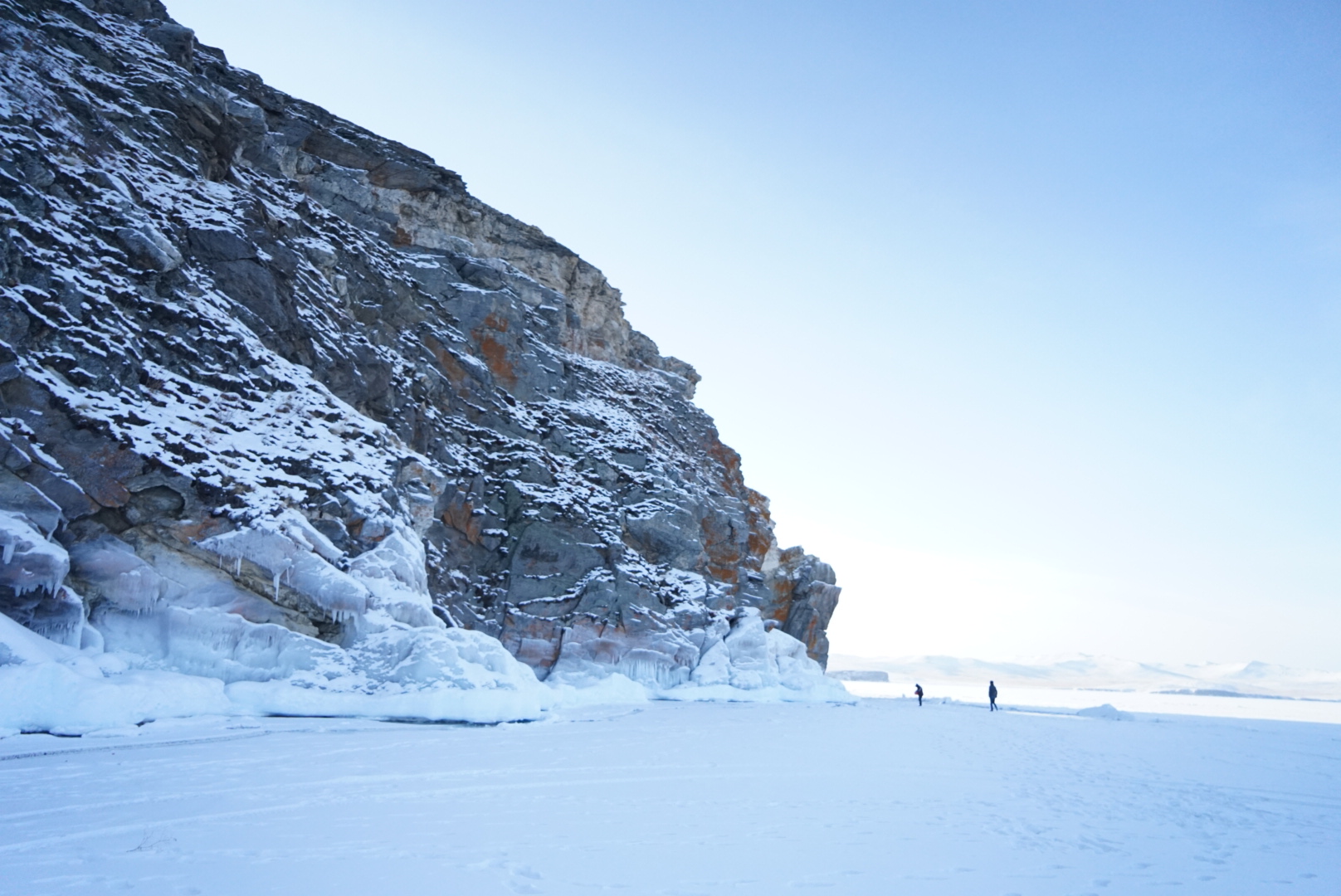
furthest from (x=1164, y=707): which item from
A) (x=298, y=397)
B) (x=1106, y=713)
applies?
(x=298, y=397)

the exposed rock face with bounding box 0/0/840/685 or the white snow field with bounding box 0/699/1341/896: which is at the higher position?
the exposed rock face with bounding box 0/0/840/685

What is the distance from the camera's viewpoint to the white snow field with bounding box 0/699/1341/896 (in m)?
6.52

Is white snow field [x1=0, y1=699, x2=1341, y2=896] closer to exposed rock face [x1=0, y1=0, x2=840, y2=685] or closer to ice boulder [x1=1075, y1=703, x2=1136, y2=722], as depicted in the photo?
exposed rock face [x1=0, y1=0, x2=840, y2=685]

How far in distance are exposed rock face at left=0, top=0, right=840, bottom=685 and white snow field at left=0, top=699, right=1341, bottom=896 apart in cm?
519

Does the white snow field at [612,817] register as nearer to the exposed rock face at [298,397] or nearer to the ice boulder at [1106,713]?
the exposed rock face at [298,397]

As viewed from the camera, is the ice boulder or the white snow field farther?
the ice boulder

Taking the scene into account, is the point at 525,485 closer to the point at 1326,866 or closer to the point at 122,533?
the point at 122,533

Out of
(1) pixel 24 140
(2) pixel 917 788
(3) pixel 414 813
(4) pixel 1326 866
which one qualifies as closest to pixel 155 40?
(1) pixel 24 140

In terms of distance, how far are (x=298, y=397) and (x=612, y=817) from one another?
18.1 m

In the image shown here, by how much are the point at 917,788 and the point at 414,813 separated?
744 centimetres

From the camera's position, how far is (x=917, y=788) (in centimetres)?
1175

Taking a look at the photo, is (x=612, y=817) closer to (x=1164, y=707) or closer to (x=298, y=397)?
(x=298, y=397)

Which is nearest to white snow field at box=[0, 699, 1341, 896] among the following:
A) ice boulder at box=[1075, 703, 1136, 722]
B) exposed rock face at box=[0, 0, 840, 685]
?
exposed rock face at box=[0, 0, 840, 685]

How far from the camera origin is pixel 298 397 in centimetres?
2266
